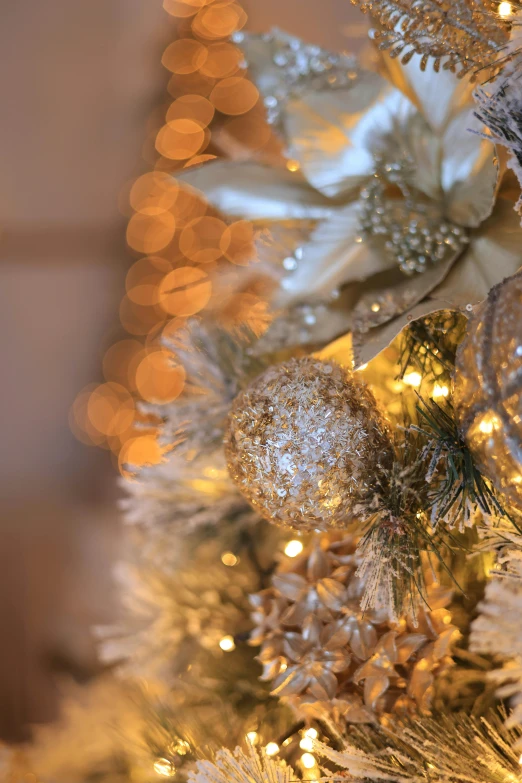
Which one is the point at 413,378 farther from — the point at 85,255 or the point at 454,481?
the point at 85,255

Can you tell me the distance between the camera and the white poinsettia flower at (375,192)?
0.29m

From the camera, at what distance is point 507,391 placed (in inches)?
7.9

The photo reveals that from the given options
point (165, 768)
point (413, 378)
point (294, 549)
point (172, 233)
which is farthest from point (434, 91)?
point (172, 233)

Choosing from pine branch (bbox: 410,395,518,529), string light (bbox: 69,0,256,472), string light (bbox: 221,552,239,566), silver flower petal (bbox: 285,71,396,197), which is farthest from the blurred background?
pine branch (bbox: 410,395,518,529)

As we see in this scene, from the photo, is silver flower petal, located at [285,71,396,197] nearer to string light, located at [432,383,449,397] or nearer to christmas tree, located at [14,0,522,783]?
christmas tree, located at [14,0,522,783]

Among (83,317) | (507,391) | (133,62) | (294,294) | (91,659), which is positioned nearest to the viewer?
(507,391)

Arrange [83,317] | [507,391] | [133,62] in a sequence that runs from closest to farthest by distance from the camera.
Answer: [507,391] → [133,62] → [83,317]

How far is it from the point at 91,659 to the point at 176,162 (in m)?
0.64

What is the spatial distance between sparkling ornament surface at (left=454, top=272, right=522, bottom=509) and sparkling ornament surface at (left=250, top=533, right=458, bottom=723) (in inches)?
3.8

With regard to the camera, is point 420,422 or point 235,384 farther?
point 235,384

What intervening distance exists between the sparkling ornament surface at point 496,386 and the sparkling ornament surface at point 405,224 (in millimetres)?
97

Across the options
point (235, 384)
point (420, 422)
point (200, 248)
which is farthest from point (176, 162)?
point (420, 422)

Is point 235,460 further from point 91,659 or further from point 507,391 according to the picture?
point 91,659

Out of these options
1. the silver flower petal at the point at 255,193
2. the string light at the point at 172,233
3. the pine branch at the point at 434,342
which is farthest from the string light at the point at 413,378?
the string light at the point at 172,233
